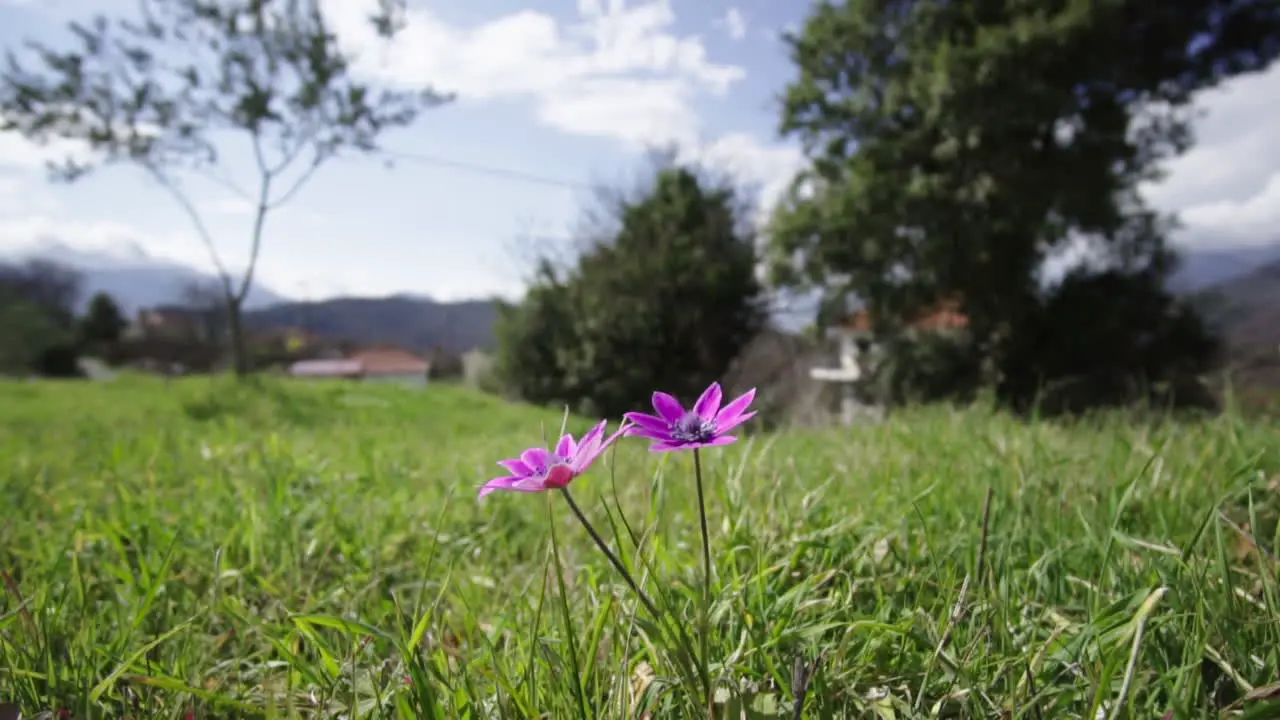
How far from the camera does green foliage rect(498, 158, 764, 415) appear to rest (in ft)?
51.3

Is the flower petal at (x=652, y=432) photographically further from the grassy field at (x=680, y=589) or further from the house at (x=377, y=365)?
the house at (x=377, y=365)

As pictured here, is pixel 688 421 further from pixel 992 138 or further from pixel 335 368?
pixel 335 368

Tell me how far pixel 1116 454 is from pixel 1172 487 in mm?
515

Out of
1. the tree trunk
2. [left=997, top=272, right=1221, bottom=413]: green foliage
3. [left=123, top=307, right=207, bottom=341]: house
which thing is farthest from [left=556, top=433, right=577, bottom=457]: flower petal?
[left=123, top=307, right=207, bottom=341]: house

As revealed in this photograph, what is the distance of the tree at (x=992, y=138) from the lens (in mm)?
7965

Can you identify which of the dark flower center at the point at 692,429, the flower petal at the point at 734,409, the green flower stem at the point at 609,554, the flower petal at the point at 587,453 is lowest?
the green flower stem at the point at 609,554

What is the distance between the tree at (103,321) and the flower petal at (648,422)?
2253 centimetres

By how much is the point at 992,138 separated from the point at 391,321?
23.5 meters

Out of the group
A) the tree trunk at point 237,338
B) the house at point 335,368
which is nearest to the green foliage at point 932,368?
the tree trunk at point 237,338

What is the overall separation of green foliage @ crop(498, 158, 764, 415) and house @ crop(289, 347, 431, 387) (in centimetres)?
1515

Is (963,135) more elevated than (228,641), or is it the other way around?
(963,135)

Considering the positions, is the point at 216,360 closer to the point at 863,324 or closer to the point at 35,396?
the point at 35,396

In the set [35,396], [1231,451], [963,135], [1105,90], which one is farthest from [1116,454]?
[35,396]

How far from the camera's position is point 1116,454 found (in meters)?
1.90
